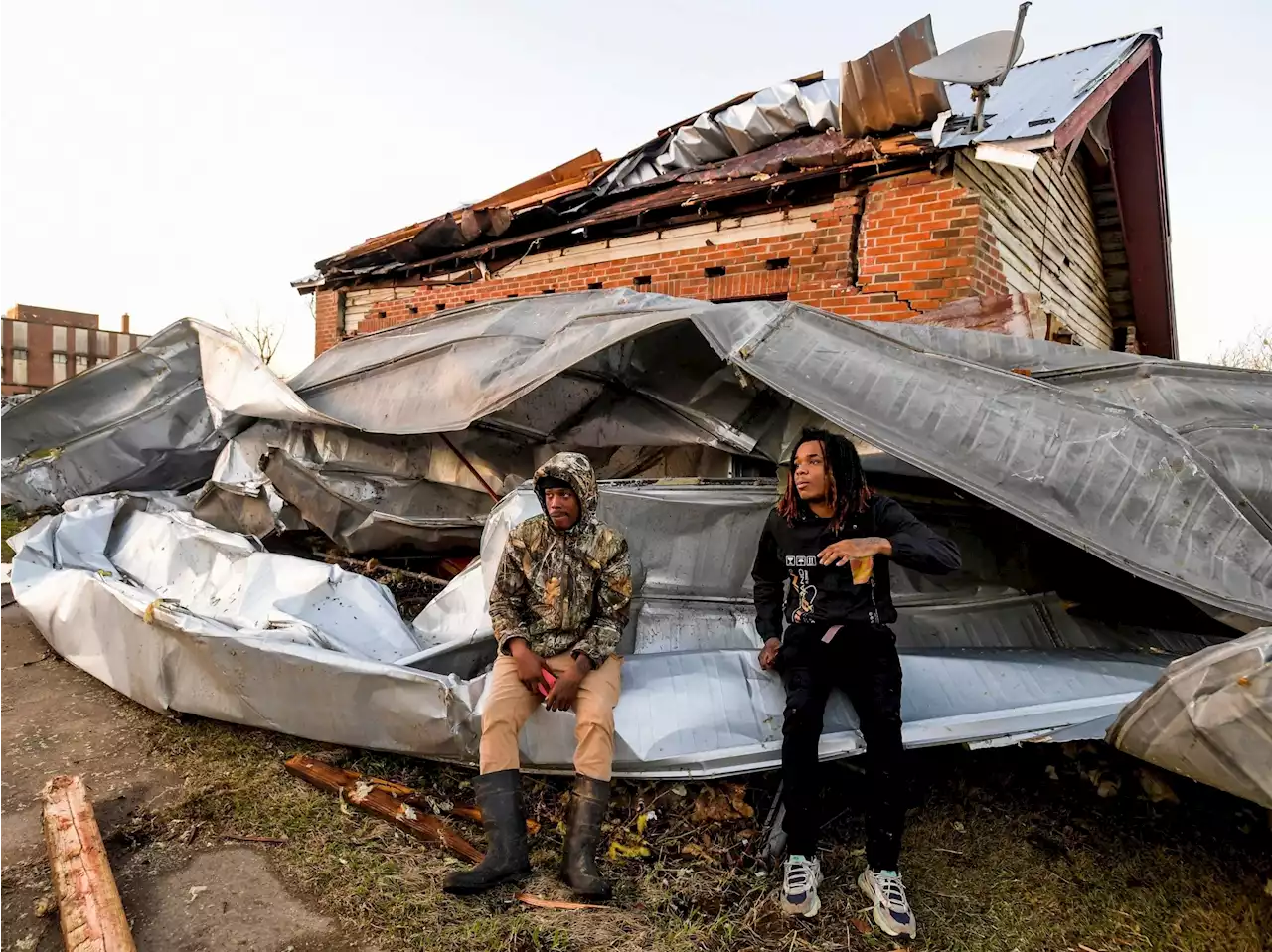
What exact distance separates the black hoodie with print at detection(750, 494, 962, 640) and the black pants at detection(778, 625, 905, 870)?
0.05m

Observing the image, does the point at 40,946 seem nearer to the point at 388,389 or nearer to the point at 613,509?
the point at 613,509

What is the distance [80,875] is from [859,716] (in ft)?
7.37

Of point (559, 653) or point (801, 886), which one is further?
point (559, 653)

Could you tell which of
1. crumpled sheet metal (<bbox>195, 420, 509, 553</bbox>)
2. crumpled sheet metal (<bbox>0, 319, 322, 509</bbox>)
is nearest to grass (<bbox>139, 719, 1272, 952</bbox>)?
crumpled sheet metal (<bbox>195, 420, 509, 553</bbox>)

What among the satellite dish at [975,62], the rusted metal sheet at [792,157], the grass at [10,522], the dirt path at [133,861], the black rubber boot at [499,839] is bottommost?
the dirt path at [133,861]

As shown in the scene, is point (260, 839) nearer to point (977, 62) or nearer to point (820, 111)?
point (977, 62)

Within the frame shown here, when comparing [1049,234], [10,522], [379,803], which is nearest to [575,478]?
[379,803]

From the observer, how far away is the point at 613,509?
3135mm

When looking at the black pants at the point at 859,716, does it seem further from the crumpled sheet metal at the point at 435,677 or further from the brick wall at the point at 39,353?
the brick wall at the point at 39,353

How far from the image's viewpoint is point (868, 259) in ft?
17.0

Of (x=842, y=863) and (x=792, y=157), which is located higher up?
(x=792, y=157)

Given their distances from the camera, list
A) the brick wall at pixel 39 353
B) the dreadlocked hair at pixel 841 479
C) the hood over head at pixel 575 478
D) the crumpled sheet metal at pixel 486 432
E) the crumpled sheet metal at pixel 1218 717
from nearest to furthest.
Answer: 1. the crumpled sheet metal at pixel 1218 717
2. the dreadlocked hair at pixel 841 479
3. the hood over head at pixel 575 478
4. the crumpled sheet metal at pixel 486 432
5. the brick wall at pixel 39 353

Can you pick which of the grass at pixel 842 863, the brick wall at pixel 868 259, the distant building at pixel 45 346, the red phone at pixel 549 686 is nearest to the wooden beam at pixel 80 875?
the grass at pixel 842 863

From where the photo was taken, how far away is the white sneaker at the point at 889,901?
1.94m
